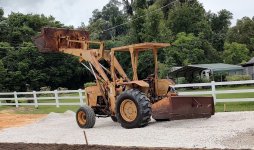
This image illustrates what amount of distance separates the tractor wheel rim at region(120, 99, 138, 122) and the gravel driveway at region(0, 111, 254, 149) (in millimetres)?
396

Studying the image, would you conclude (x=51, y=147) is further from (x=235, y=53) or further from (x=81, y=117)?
(x=235, y=53)

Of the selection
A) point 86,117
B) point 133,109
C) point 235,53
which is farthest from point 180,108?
point 235,53

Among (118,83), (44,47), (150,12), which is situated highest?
(150,12)

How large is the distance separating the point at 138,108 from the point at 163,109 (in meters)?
0.69

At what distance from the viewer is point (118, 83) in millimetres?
13469

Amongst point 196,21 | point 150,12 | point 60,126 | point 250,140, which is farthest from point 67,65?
point 250,140

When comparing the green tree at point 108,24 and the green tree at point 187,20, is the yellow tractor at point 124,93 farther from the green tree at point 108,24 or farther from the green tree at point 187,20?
the green tree at point 187,20

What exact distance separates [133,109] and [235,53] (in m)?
53.5

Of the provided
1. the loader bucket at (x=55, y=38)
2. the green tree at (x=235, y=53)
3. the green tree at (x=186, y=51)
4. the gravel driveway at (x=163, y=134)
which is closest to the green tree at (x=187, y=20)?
the green tree at (x=235, y=53)

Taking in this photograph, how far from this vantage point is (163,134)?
1064 cm

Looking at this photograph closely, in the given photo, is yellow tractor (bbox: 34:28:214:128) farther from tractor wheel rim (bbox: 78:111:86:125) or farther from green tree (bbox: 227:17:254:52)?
green tree (bbox: 227:17:254:52)

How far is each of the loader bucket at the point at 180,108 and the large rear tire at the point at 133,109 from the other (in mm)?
306

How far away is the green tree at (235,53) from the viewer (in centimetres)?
6316

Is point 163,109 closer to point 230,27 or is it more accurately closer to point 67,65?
point 67,65
